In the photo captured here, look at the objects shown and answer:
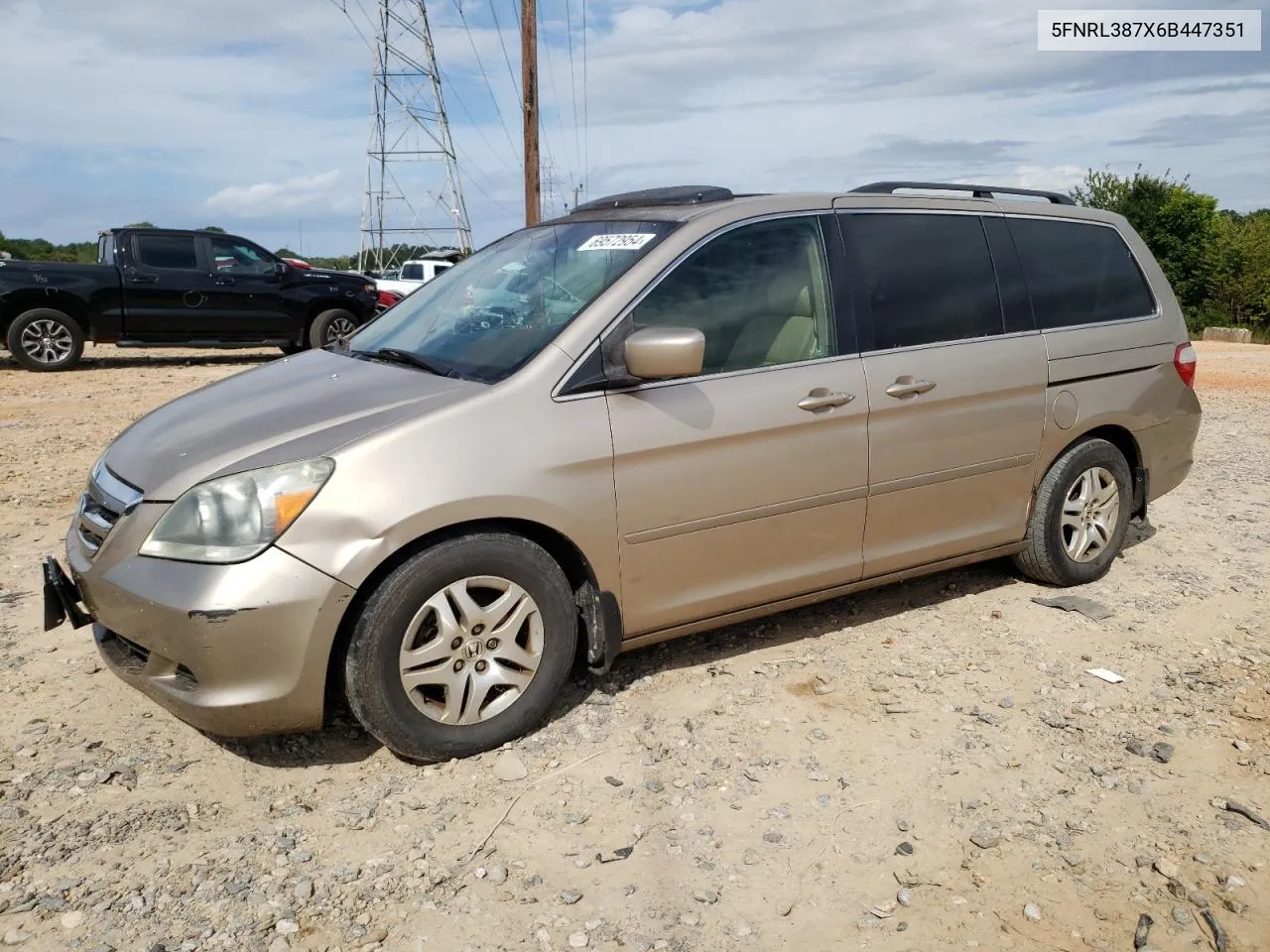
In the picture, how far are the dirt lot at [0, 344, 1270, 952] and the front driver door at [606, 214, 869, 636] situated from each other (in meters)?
0.45

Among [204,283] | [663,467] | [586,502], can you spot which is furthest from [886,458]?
[204,283]

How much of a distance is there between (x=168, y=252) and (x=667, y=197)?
11.4 m

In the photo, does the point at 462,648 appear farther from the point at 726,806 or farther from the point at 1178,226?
the point at 1178,226

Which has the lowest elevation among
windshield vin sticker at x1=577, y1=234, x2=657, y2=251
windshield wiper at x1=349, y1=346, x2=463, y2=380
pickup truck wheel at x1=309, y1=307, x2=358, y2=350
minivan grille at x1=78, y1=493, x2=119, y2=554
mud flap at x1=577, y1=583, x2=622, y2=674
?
mud flap at x1=577, y1=583, x2=622, y2=674

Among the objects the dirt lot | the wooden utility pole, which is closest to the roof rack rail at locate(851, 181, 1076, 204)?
the dirt lot

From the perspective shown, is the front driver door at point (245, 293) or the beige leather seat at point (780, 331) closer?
the beige leather seat at point (780, 331)

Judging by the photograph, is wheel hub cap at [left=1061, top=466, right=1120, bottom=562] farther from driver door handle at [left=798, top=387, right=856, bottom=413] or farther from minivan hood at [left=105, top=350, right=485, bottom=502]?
minivan hood at [left=105, top=350, right=485, bottom=502]

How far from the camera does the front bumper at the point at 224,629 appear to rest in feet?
9.79

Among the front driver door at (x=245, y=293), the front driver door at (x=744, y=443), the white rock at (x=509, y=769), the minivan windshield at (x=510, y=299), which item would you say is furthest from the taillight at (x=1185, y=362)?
the front driver door at (x=245, y=293)

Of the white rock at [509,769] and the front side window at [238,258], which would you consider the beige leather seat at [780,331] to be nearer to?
the white rock at [509,769]

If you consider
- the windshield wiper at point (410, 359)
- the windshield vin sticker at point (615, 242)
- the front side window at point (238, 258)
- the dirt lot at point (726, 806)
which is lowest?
the dirt lot at point (726, 806)

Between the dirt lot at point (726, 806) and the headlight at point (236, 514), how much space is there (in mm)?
781

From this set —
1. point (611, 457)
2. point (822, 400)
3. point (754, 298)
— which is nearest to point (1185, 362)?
point (822, 400)

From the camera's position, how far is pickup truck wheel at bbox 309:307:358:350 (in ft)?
48.1
